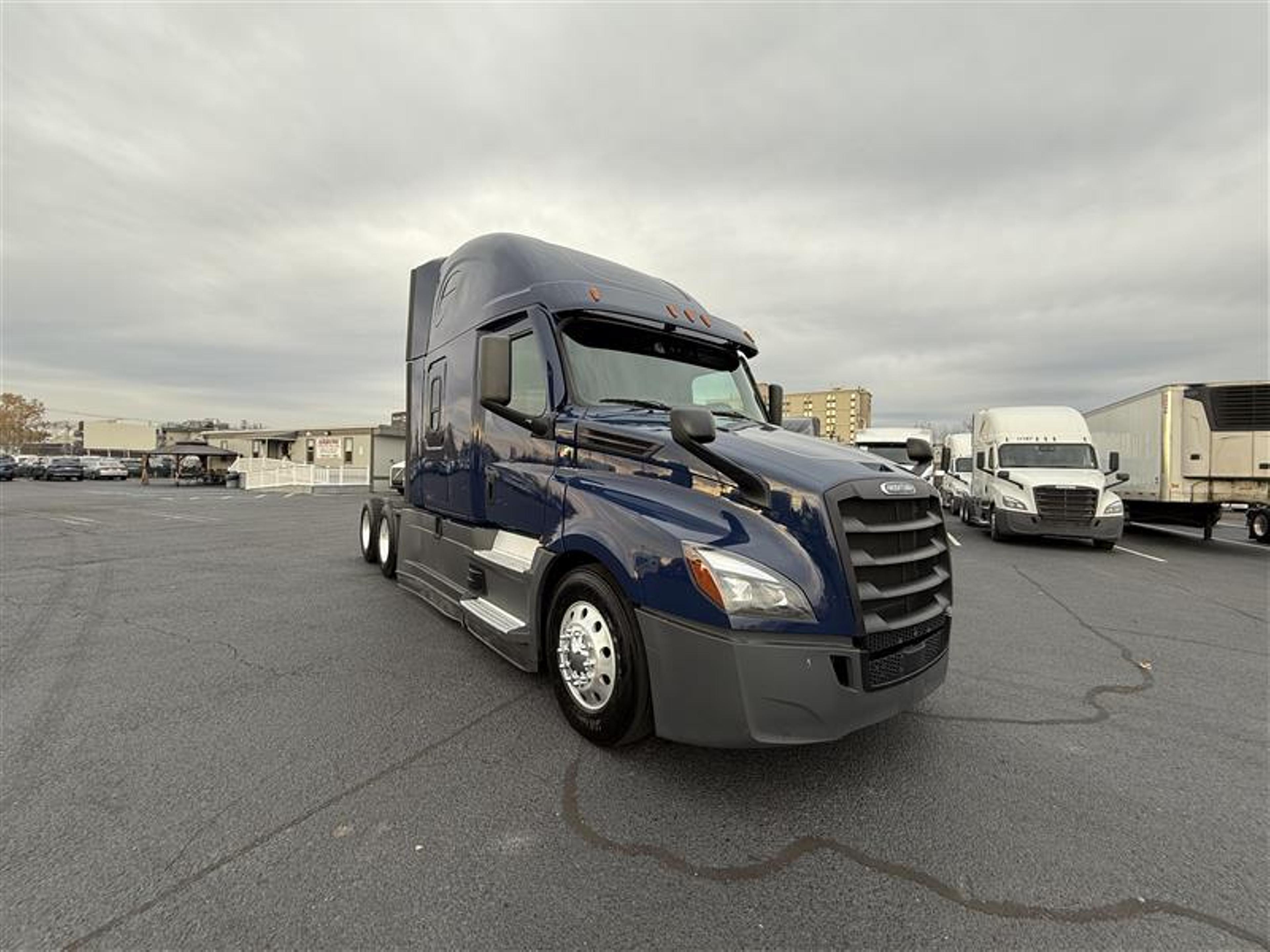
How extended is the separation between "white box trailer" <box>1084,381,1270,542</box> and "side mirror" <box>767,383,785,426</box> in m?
12.2

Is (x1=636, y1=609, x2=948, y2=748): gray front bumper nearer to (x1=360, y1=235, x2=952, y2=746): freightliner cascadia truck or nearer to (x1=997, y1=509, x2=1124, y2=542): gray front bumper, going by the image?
(x1=360, y1=235, x2=952, y2=746): freightliner cascadia truck

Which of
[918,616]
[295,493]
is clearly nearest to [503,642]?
[918,616]

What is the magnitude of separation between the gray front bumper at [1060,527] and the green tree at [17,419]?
10958cm

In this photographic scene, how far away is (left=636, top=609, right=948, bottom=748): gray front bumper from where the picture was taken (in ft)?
7.90

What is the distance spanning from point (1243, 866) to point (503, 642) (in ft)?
11.6

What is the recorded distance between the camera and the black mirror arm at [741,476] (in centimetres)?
262

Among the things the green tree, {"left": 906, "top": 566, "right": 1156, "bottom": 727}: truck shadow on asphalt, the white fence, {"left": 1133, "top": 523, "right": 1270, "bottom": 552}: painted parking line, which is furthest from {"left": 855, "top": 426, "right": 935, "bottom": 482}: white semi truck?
the green tree

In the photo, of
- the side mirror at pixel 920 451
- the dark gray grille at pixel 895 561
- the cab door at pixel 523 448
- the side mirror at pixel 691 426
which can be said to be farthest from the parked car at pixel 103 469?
the dark gray grille at pixel 895 561

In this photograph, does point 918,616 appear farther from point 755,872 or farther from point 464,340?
point 464,340

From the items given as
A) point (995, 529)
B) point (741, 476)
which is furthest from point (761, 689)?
point (995, 529)

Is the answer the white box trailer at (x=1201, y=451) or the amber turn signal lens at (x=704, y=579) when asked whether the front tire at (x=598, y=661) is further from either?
the white box trailer at (x=1201, y=451)

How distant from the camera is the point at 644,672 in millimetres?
2773

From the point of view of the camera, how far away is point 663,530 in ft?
8.79

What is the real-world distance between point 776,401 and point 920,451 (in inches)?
63.1
